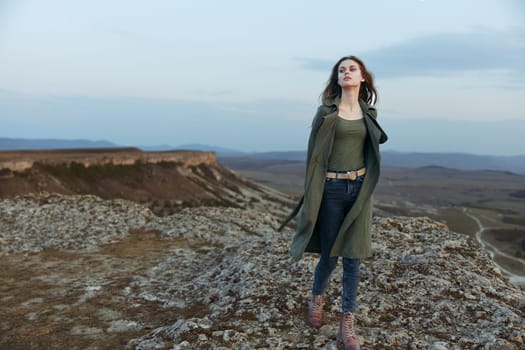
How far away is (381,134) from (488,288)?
440 centimetres

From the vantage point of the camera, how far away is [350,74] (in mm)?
5219

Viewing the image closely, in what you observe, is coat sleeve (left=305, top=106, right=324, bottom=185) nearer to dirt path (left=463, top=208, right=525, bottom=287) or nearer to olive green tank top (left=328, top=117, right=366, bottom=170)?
olive green tank top (left=328, top=117, right=366, bottom=170)

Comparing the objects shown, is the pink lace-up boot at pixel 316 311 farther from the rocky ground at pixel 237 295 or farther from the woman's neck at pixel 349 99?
the woman's neck at pixel 349 99

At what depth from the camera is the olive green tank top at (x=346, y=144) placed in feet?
17.2

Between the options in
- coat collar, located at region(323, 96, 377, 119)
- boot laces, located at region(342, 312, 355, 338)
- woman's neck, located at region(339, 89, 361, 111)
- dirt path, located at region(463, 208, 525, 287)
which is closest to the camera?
coat collar, located at region(323, 96, 377, 119)

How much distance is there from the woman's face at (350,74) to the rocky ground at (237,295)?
3578mm

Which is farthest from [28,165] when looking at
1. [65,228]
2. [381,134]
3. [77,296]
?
[381,134]

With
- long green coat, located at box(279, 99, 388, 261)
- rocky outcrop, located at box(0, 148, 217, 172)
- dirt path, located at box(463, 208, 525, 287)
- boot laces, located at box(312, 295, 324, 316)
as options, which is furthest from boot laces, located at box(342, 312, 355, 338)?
rocky outcrop, located at box(0, 148, 217, 172)

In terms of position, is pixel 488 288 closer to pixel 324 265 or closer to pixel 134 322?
pixel 324 265

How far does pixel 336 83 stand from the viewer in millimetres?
5598

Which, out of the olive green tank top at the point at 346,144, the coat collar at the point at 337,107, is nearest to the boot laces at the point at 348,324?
the olive green tank top at the point at 346,144

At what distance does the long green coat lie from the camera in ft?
17.1

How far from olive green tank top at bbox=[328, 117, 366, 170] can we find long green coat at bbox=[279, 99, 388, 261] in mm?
90

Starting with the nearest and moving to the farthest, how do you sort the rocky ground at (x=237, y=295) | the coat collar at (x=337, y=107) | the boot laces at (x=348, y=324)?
the coat collar at (x=337, y=107), the boot laces at (x=348, y=324), the rocky ground at (x=237, y=295)
